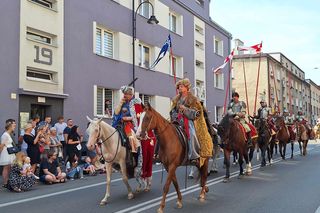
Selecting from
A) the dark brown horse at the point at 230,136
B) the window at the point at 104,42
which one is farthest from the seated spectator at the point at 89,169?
the window at the point at 104,42

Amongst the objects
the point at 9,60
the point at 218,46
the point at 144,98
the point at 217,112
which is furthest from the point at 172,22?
the point at 9,60

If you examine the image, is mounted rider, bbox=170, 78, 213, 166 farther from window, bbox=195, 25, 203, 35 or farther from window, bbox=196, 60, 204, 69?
window, bbox=195, 25, 203, 35

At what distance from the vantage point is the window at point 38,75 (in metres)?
16.7

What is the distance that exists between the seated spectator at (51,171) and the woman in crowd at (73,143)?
2163mm

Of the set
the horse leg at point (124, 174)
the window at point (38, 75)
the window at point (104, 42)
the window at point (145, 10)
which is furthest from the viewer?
the window at point (145, 10)

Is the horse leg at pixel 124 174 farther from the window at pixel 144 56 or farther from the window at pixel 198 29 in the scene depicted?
the window at pixel 198 29

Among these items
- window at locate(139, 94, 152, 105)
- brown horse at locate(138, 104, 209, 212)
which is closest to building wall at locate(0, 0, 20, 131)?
brown horse at locate(138, 104, 209, 212)

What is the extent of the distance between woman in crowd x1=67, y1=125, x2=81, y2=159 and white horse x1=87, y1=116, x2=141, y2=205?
6.63 metres

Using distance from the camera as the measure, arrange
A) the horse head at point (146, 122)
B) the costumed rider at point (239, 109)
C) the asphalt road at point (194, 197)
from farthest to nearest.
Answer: the costumed rider at point (239, 109)
the asphalt road at point (194, 197)
the horse head at point (146, 122)

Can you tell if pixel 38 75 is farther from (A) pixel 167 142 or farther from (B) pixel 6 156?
(A) pixel 167 142

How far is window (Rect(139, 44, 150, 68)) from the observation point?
24.9 m

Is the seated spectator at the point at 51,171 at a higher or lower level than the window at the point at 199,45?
lower

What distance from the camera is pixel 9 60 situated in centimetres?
1548

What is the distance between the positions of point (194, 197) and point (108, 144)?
7.39ft
